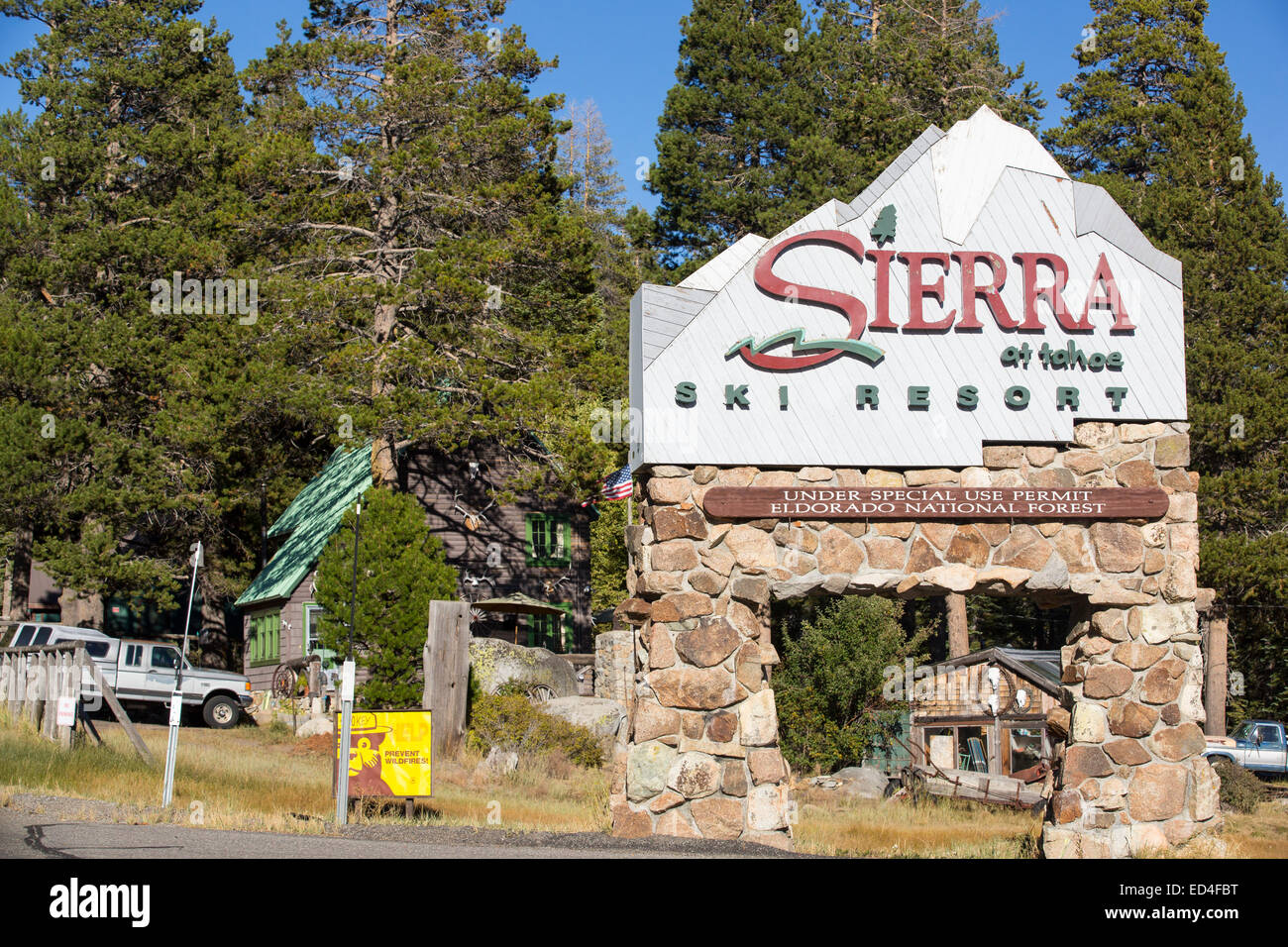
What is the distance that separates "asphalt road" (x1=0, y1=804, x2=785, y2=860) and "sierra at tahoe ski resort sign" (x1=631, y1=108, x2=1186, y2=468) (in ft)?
12.3

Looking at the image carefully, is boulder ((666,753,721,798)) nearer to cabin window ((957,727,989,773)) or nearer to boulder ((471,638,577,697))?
boulder ((471,638,577,697))

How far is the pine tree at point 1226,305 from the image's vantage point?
3058 centimetres

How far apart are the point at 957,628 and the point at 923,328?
74.2 feet

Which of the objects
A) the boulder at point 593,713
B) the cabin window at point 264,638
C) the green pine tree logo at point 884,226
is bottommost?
the boulder at point 593,713

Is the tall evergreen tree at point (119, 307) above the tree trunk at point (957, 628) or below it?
above

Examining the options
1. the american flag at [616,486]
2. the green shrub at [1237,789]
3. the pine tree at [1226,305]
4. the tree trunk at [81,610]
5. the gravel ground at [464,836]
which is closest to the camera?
the gravel ground at [464,836]

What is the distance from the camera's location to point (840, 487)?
13219 mm

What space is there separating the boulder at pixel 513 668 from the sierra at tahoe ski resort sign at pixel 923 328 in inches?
565

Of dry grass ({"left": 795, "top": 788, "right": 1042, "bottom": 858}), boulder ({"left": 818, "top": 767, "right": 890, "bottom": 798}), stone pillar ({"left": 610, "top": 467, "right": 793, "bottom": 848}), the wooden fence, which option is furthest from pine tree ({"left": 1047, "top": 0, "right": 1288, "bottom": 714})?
the wooden fence

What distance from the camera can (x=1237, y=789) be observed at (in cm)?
2183

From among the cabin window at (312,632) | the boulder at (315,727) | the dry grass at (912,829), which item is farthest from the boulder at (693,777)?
the cabin window at (312,632)

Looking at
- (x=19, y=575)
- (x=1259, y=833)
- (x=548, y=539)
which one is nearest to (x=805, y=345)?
(x=1259, y=833)

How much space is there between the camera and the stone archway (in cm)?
1280

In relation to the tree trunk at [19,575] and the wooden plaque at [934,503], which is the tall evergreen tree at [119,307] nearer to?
the tree trunk at [19,575]
